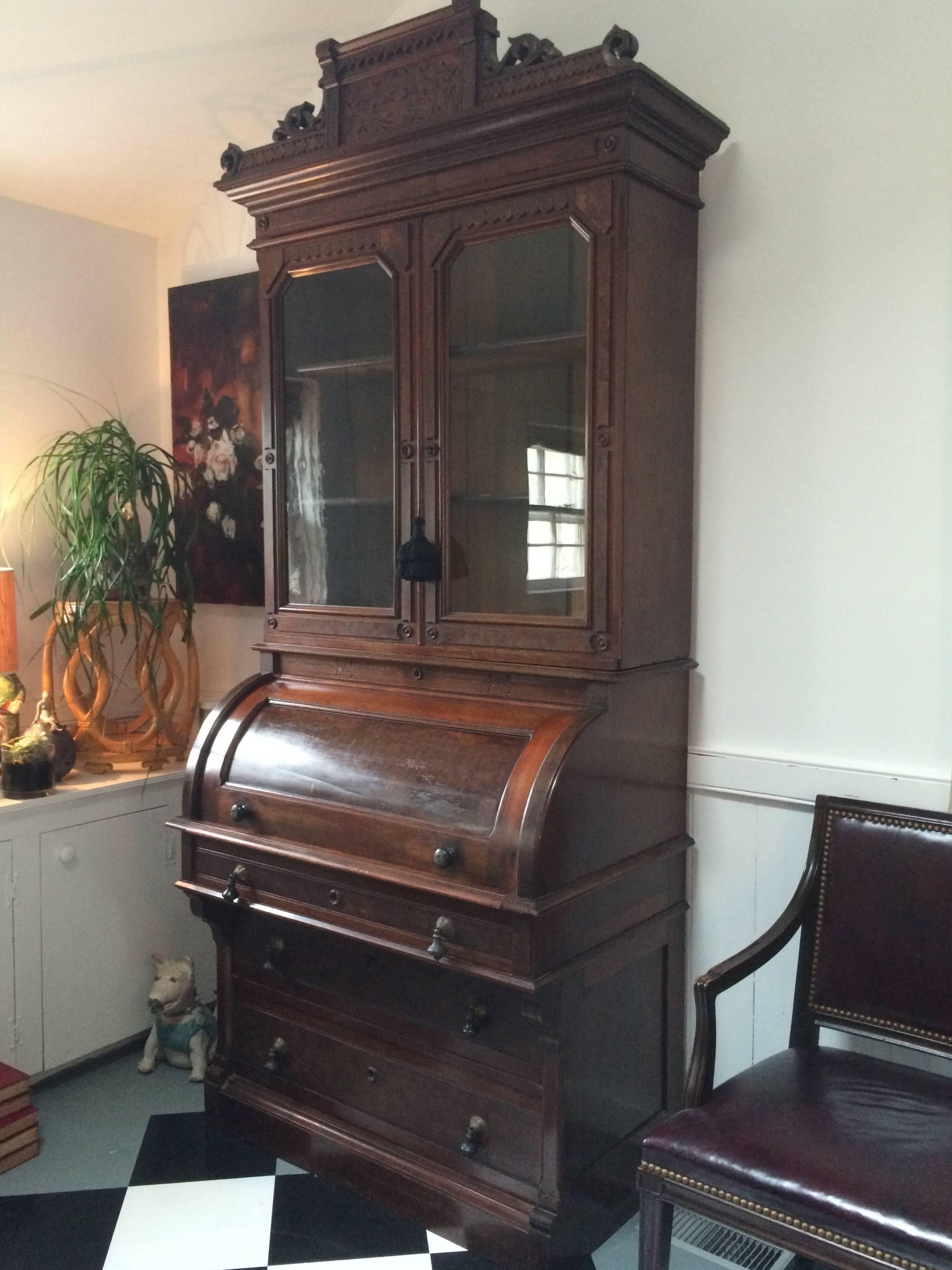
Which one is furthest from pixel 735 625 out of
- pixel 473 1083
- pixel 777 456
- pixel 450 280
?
pixel 473 1083

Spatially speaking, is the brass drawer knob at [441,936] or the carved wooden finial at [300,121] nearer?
the brass drawer knob at [441,936]

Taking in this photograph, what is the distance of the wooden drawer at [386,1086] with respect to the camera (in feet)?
6.59

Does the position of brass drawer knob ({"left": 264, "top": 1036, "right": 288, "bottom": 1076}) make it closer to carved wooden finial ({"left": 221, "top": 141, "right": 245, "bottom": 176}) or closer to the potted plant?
the potted plant

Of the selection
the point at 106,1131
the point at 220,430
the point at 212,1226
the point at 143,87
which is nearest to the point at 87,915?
the point at 106,1131

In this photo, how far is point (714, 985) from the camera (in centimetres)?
178

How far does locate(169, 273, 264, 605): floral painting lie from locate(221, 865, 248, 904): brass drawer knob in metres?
0.97

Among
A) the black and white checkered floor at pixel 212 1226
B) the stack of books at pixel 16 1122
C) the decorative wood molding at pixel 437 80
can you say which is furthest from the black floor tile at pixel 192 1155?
the decorative wood molding at pixel 437 80

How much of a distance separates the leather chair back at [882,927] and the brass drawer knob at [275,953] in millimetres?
1089

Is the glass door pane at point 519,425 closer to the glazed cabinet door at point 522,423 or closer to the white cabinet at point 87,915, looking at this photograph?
the glazed cabinet door at point 522,423

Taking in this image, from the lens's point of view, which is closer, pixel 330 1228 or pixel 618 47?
pixel 618 47

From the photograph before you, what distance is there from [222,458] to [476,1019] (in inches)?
70.5

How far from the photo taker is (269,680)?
2469mm

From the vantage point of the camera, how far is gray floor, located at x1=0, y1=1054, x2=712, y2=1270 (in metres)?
2.07

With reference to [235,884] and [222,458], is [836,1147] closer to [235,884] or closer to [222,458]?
[235,884]
